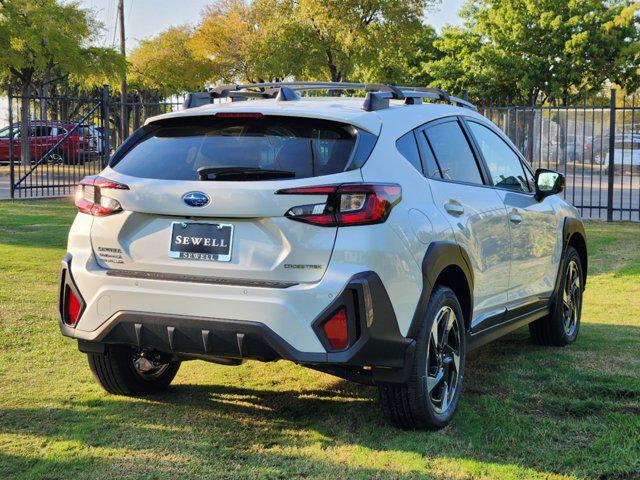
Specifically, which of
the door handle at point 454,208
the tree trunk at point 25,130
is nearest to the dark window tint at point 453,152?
the door handle at point 454,208

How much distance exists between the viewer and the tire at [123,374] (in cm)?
→ 493

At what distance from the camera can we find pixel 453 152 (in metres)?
5.21

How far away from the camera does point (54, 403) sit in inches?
198

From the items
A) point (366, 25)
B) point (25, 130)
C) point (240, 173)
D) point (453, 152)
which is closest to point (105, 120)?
point (25, 130)

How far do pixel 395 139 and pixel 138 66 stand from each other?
185ft

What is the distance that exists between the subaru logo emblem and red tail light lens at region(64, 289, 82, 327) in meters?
0.83

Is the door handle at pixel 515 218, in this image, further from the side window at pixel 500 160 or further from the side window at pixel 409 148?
the side window at pixel 409 148

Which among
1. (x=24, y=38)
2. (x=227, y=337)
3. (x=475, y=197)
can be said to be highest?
(x=24, y=38)

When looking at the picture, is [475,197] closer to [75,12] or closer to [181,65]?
[75,12]

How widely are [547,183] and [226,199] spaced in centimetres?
300

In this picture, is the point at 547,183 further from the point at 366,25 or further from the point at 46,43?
the point at 366,25

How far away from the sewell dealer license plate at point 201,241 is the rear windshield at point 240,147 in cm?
27

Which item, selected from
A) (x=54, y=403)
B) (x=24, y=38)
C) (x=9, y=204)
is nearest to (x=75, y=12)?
(x=24, y=38)

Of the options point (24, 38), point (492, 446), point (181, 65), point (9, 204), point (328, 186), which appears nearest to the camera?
point (328, 186)
